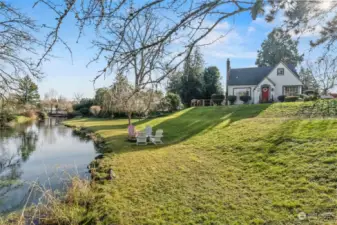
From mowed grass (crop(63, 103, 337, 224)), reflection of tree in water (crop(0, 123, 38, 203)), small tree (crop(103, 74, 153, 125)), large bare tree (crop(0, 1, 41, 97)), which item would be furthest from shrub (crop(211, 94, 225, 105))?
small tree (crop(103, 74, 153, 125))

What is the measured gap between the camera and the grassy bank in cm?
451

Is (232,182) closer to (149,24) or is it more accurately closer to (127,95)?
(127,95)

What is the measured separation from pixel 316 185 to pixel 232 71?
26.3 meters

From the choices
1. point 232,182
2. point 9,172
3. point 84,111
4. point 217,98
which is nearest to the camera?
point 232,182

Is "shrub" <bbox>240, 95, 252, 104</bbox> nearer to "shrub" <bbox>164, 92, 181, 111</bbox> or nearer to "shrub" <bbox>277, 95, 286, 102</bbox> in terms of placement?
"shrub" <bbox>277, 95, 286, 102</bbox>

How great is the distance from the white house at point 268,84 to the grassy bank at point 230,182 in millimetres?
16043

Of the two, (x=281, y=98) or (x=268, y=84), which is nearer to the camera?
(x=281, y=98)

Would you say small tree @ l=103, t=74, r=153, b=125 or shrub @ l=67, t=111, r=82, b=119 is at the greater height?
small tree @ l=103, t=74, r=153, b=125

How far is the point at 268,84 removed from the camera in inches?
997

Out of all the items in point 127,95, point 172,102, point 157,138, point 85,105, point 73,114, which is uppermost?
point 172,102

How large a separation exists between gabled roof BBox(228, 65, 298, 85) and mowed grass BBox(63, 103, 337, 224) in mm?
17975

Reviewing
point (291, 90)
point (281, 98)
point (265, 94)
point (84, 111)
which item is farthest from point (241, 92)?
point (84, 111)

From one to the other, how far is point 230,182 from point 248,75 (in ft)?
82.2

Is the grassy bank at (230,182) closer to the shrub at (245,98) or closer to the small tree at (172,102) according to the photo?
the shrub at (245,98)
